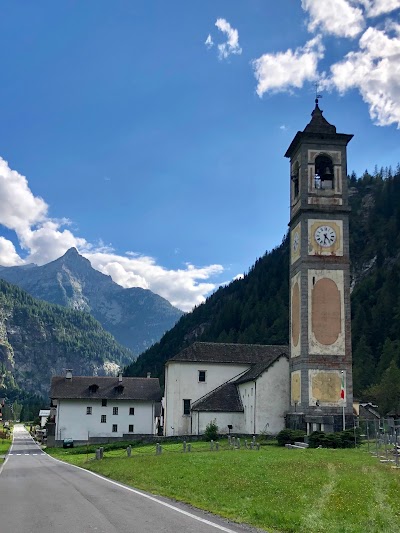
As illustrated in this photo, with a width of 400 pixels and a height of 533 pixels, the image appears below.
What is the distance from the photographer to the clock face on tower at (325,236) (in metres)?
50.9

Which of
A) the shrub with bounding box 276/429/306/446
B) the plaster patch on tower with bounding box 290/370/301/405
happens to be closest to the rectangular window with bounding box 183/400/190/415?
the plaster patch on tower with bounding box 290/370/301/405

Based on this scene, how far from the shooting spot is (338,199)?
170 ft

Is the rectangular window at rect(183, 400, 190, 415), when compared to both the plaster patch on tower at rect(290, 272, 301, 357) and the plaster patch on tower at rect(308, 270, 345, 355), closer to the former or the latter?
the plaster patch on tower at rect(290, 272, 301, 357)

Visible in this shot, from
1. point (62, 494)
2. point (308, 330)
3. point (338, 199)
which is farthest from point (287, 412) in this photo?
point (62, 494)

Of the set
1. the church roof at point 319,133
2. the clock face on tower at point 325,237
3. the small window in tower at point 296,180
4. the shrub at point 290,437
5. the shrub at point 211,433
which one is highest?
the church roof at point 319,133

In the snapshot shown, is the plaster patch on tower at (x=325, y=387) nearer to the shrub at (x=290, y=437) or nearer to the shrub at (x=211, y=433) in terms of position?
the shrub at (x=290, y=437)

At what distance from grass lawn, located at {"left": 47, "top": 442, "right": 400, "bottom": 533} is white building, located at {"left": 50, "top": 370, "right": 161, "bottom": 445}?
4692 cm

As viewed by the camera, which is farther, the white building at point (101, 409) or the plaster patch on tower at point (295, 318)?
the white building at point (101, 409)

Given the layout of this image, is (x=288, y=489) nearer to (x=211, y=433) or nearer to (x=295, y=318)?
(x=295, y=318)

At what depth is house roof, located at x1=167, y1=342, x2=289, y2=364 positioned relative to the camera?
6550cm

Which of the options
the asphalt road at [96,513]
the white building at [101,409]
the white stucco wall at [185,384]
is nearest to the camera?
the asphalt road at [96,513]

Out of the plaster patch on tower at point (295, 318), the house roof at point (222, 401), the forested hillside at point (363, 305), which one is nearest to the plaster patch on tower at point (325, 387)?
the plaster patch on tower at point (295, 318)

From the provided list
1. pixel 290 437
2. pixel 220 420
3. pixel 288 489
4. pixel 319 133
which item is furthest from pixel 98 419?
pixel 288 489

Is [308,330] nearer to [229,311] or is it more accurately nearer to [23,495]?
[23,495]
